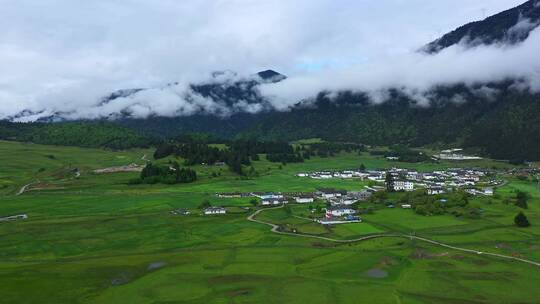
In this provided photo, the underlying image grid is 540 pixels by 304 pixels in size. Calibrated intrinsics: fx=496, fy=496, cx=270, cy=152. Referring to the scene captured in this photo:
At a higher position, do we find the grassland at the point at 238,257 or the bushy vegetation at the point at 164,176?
the bushy vegetation at the point at 164,176

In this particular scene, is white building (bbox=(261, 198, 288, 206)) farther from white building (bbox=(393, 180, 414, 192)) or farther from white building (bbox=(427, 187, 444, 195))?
white building (bbox=(427, 187, 444, 195))

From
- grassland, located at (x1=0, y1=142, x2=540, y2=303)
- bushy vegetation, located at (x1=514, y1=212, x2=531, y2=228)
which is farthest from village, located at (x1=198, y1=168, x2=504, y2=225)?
bushy vegetation, located at (x1=514, y1=212, x2=531, y2=228)

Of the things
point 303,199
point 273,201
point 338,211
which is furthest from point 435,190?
point 273,201

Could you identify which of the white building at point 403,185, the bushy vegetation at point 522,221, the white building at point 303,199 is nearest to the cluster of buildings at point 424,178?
the white building at point 403,185

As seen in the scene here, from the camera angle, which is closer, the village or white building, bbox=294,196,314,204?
the village

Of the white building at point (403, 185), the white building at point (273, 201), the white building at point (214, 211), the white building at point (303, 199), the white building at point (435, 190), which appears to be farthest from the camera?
the white building at point (403, 185)

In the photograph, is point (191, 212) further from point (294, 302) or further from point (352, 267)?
point (294, 302)

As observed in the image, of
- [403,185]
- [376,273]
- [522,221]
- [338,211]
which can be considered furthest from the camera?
[403,185]

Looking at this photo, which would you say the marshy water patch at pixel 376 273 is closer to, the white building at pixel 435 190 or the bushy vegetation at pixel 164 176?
the white building at pixel 435 190

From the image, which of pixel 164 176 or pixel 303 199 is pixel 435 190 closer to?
pixel 303 199
